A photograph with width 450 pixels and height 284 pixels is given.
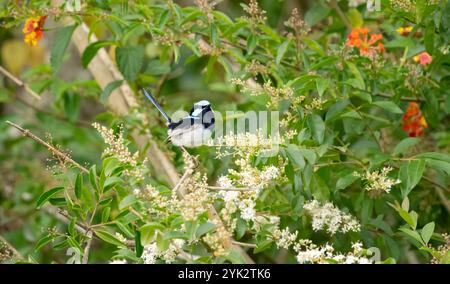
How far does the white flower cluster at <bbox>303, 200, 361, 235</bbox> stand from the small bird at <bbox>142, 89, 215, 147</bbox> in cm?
42

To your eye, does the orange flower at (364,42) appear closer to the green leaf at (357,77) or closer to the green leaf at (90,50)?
the green leaf at (357,77)

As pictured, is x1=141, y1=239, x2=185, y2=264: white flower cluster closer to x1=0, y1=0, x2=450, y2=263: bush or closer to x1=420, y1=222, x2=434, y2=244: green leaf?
x1=0, y1=0, x2=450, y2=263: bush

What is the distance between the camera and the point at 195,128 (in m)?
2.64

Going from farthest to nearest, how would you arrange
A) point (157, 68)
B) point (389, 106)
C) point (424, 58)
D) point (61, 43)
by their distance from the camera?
point (157, 68) < point (61, 43) < point (424, 58) < point (389, 106)

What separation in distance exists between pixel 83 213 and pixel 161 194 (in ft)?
0.84

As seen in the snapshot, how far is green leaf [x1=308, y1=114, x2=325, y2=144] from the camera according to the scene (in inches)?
98.5

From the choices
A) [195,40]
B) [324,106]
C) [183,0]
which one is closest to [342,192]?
[324,106]

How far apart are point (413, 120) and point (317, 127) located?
94cm

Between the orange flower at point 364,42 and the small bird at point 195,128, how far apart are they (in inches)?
27.5

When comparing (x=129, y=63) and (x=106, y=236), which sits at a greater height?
(x=129, y=63)

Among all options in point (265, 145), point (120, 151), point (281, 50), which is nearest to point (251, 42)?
point (281, 50)

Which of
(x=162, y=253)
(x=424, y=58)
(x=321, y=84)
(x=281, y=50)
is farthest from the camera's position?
(x=424, y=58)

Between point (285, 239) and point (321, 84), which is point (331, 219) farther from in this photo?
point (321, 84)

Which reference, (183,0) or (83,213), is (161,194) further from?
(183,0)
